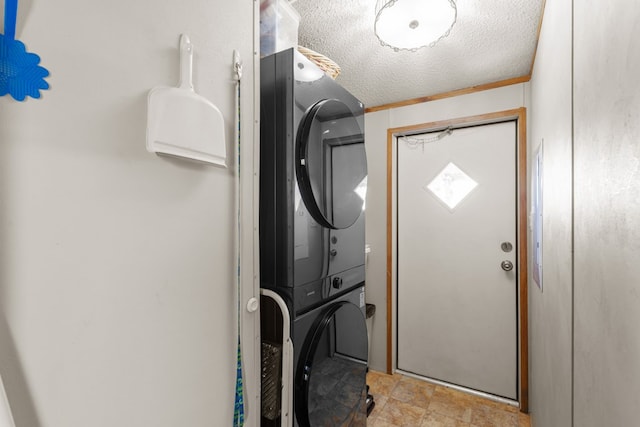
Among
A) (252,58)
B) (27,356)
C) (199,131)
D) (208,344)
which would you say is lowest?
(208,344)

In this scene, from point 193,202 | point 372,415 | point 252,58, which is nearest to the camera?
point 193,202

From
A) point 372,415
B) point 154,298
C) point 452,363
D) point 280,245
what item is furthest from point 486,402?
point 154,298

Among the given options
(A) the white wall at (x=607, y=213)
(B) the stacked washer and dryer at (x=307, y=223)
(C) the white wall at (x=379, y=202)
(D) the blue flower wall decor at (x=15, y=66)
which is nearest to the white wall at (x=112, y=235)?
(D) the blue flower wall decor at (x=15, y=66)

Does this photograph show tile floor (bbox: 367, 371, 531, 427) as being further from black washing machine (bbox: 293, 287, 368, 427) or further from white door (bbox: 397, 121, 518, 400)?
black washing machine (bbox: 293, 287, 368, 427)

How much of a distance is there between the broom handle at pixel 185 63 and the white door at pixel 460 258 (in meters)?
2.18

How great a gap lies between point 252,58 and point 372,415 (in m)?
2.36

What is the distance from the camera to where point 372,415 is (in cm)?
216

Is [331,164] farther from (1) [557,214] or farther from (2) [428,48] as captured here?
(2) [428,48]

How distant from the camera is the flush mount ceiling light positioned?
128 centimetres

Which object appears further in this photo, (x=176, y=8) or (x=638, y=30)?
(x=176, y=8)

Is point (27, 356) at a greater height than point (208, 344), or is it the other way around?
point (27, 356)

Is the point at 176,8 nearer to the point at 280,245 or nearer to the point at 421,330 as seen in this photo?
the point at 280,245

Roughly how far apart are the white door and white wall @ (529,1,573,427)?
36.6 inches

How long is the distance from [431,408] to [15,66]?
2770 mm
